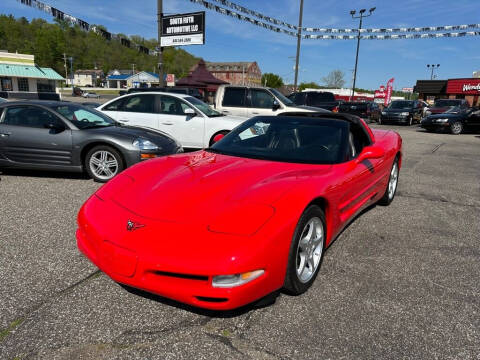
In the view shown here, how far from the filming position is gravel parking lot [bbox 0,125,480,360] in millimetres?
2061

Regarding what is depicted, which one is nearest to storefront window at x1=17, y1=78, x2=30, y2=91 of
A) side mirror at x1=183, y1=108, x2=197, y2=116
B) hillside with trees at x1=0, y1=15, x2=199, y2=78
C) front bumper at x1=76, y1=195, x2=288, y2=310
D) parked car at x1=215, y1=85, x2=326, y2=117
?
hillside with trees at x1=0, y1=15, x2=199, y2=78

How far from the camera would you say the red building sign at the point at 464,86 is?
43.4 meters

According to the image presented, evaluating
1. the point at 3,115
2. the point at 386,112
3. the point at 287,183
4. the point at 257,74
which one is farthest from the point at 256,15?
the point at 257,74

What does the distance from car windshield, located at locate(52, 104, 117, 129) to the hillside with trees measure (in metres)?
87.9

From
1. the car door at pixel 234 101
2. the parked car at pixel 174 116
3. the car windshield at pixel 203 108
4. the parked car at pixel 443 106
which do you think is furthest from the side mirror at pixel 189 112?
the parked car at pixel 443 106

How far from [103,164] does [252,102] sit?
238 inches

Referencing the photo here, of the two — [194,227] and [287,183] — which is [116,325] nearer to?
[194,227]

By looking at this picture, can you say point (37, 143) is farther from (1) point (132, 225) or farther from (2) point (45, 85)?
(2) point (45, 85)

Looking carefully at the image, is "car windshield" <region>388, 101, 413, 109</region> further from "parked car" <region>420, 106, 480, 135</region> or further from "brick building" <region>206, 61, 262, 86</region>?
"brick building" <region>206, 61, 262, 86</region>

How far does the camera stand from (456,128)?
16.7m

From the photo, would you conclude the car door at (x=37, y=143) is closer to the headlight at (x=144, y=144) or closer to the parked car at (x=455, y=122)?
the headlight at (x=144, y=144)

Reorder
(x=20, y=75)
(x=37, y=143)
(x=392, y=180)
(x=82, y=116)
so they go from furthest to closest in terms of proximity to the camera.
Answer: (x=20, y=75) < (x=82, y=116) < (x=37, y=143) < (x=392, y=180)

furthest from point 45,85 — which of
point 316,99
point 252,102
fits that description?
point 252,102

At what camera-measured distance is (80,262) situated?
3.05 meters
